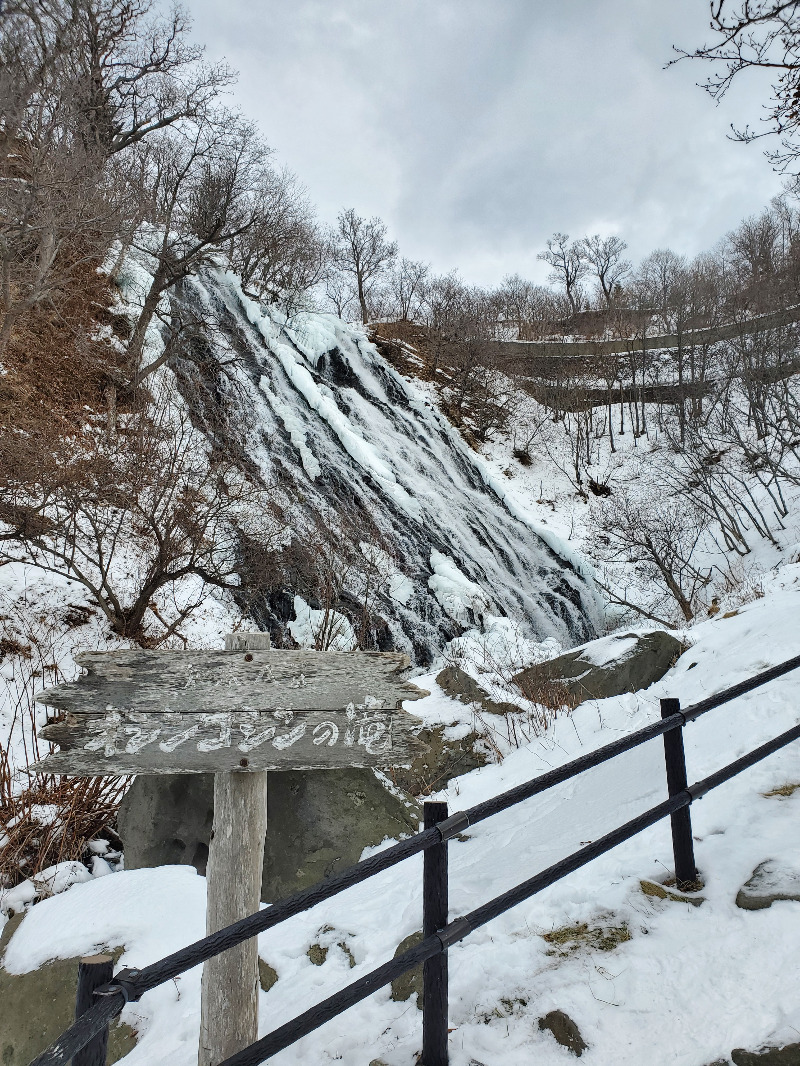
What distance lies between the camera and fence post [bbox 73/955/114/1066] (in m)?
1.26

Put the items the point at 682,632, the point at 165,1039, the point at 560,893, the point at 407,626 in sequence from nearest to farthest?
1. the point at 165,1039
2. the point at 560,893
3. the point at 682,632
4. the point at 407,626

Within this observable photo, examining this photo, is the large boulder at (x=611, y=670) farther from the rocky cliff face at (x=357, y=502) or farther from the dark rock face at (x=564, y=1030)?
the dark rock face at (x=564, y=1030)

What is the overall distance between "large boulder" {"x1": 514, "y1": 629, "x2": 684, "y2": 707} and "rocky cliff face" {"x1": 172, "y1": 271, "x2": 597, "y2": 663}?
362cm

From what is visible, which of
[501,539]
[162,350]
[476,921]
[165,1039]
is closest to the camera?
[476,921]

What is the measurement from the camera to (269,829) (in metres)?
3.94

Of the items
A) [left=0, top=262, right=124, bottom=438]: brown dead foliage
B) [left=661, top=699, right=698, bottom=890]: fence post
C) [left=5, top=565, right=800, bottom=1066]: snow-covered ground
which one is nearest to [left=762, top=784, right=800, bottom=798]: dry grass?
[left=5, top=565, right=800, bottom=1066]: snow-covered ground

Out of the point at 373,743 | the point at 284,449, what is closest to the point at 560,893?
the point at 373,743

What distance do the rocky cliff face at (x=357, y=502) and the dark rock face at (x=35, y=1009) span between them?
655 centimetres

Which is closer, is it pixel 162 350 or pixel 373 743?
pixel 373 743

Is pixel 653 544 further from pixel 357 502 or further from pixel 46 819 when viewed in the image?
pixel 46 819

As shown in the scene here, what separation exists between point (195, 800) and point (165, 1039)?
61.3 inches

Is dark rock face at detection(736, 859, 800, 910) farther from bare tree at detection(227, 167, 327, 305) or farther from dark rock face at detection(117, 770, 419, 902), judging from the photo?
bare tree at detection(227, 167, 327, 305)

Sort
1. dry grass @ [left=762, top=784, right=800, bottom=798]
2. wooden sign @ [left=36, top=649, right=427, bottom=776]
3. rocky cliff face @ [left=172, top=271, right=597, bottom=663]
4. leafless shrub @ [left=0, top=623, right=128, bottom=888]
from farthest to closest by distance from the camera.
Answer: rocky cliff face @ [left=172, top=271, right=597, bottom=663], leafless shrub @ [left=0, top=623, right=128, bottom=888], dry grass @ [left=762, top=784, right=800, bottom=798], wooden sign @ [left=36, top=649, right=427, bottom=776]

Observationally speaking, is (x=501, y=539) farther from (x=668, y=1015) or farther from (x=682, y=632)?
(x=668, y=1015)
